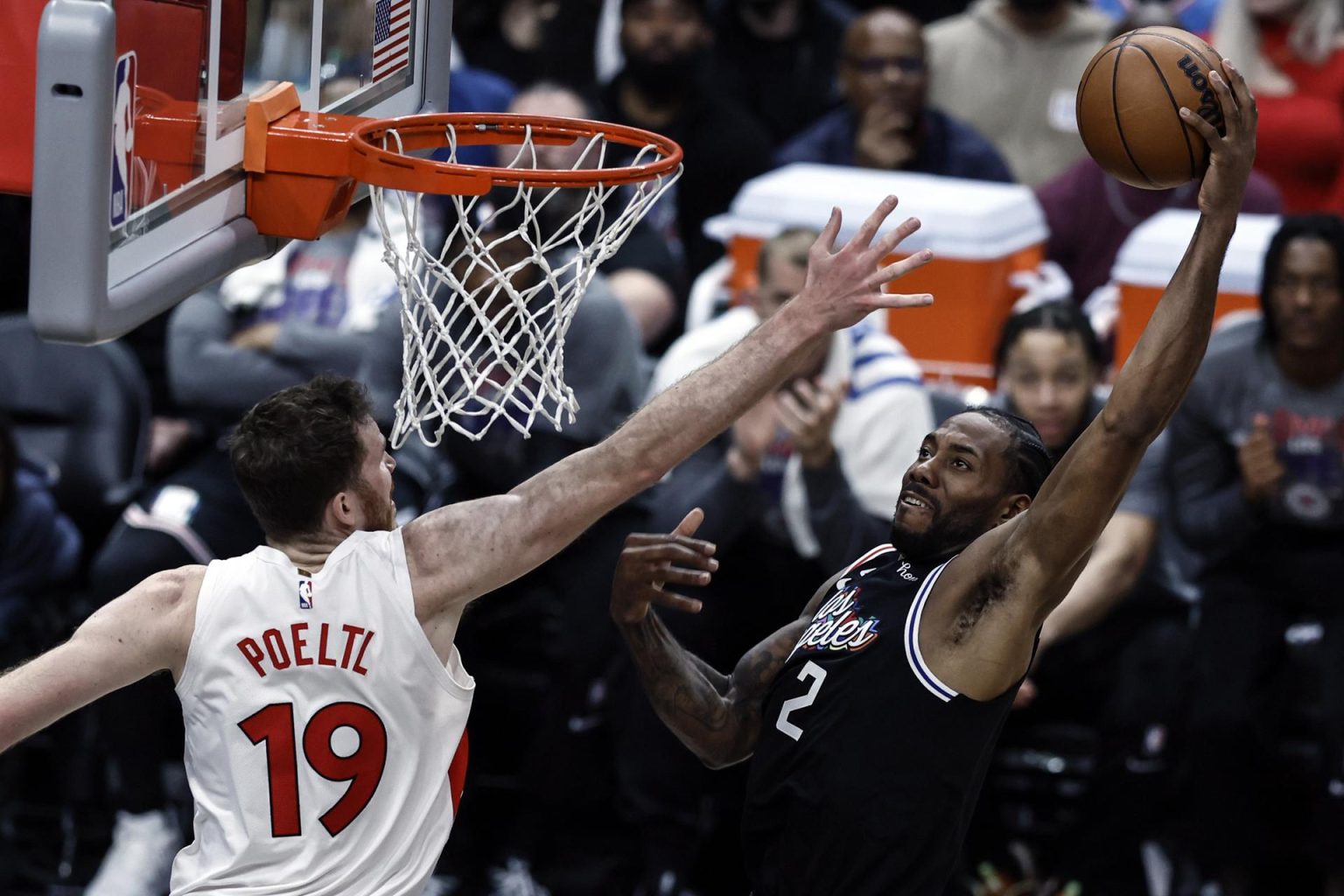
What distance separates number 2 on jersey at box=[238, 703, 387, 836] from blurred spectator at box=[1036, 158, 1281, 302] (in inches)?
167

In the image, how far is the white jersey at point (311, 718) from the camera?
137 inches

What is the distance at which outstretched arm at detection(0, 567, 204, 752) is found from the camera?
3389 mm

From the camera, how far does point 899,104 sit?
23.8 feet

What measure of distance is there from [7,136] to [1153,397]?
7.01ft

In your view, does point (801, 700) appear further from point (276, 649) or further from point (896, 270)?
point (276, 649)

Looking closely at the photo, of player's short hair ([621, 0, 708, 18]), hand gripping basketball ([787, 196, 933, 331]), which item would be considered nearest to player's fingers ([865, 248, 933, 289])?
hand gripping basketball ([787, 196, 933, 331])

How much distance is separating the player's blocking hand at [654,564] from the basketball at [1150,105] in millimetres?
1085

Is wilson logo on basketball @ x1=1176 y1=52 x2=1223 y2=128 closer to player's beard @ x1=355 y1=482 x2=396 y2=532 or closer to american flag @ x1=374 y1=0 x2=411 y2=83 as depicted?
player's beard @ x1=355 y1=482 x2=396 y2=532

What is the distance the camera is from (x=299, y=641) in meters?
3.49

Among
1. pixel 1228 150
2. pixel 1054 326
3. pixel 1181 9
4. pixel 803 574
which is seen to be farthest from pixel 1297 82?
pixel 1228 150

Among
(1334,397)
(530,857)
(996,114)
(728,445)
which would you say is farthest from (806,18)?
(530,857)

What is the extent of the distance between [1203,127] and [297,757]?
1907 millimetres

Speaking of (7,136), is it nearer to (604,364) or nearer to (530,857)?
(604,364)

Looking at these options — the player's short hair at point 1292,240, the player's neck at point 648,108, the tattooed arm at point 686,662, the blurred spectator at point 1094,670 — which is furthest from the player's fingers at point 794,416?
the player's neck at point 648,108
